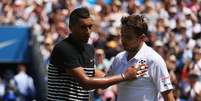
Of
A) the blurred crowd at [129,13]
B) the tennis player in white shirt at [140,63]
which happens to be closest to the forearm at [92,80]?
the tennis player in white shirt at [140,63]

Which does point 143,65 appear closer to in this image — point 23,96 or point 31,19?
point 23,96

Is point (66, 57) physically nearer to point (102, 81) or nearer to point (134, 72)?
point (102, 81)

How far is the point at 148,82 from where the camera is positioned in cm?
650

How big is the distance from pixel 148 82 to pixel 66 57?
741mm

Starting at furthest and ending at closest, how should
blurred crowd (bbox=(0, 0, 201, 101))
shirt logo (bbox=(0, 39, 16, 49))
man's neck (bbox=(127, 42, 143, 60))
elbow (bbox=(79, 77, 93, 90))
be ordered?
1. shirt logo (bbox=(0, 39, 16, 49))
2. blurred crowd (bbox=(0, 0, 201, 101))
3. man's neck (bbox=(127, 42, 143, 60))
4. elbow (bbox=(79, 77, 93, 90))

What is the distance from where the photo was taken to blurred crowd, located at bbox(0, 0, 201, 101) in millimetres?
14005

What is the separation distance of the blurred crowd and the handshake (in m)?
6.57

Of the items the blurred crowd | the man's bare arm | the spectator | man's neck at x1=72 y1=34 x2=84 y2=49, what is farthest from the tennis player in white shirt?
the spectator

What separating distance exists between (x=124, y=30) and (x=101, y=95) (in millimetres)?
5700

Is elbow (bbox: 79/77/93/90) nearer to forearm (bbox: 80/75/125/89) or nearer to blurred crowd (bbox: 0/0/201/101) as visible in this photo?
forearm (bbox: 80/75/125/89)

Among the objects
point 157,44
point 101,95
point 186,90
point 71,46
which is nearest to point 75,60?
point 71,46

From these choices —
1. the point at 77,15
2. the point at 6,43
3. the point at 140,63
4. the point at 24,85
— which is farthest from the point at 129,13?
the point at 77,15

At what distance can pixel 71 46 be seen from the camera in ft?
20.9

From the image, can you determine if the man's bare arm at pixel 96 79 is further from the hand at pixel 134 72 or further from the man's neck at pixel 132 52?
the man's neck at pixel 132 52
